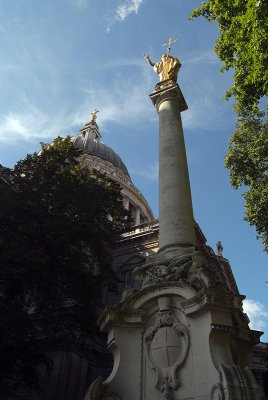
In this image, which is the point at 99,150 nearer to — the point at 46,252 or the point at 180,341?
the point at 46,252

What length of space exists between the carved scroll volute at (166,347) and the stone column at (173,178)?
1.73m

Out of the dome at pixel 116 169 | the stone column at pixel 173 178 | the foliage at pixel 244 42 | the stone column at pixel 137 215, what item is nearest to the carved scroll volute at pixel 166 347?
the stone column at pixel 173 178

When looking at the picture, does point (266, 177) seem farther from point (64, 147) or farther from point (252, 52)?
A: point (64, 147)

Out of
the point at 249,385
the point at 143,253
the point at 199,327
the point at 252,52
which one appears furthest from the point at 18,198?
the point at 143,253

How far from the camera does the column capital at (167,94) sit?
11.8 metres

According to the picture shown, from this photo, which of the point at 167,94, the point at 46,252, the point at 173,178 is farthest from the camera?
the point at 46,252

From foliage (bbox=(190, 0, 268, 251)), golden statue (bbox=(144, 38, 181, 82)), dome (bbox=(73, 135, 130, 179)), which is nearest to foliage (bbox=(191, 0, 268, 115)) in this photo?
foliage (bbox=(190, 0, 268, 251))

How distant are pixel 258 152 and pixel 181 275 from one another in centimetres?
1134

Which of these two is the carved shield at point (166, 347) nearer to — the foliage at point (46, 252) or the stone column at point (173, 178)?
the stone column at point (173, 178)

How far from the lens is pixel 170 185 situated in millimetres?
9672

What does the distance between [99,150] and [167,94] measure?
45267 millimetres

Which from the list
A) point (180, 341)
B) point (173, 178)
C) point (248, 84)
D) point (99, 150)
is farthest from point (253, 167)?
point (99, 150)

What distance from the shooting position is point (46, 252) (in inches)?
645

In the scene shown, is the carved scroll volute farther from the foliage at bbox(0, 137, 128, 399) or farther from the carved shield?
the foliage at bbox(0, 137, 128, 399)
